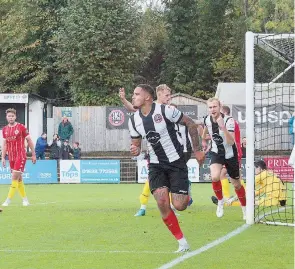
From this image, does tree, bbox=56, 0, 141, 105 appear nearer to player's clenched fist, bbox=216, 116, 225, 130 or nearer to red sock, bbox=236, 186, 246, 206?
red sock, bbox=236, 186, 246, 206

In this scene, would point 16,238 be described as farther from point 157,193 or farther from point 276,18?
point 276,18

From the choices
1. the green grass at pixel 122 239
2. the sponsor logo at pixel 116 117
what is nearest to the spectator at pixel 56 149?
the sponsor logo at pixel 116 117

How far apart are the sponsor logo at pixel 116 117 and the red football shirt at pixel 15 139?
24.1 metres

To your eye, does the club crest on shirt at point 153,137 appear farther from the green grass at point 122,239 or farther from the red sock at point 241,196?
the red sock at point 241,196

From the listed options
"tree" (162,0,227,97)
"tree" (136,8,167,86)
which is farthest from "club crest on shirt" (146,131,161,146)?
"tree" (136,8,167,86)

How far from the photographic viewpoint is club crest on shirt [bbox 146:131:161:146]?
37.2ft

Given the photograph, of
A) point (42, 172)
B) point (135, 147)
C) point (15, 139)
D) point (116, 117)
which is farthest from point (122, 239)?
point (116, 117)

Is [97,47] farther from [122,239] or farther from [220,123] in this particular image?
[122,239]

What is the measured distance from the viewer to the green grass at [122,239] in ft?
33.1

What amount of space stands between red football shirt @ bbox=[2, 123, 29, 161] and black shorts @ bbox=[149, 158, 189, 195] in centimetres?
816

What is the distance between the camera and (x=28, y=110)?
46094 mm

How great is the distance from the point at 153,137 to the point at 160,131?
0.13 metres

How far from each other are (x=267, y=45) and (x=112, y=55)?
121 ft

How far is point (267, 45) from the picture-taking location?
15602mm
